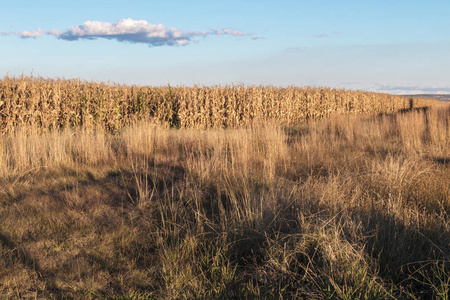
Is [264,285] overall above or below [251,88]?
below

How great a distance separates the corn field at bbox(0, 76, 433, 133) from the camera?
535 inches

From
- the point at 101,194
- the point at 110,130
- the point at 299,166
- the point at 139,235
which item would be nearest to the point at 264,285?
the point at 139,235

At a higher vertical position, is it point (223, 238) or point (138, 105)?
point (138, 105)

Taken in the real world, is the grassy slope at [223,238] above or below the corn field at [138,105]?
below

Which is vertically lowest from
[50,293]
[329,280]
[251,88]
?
[50,293]

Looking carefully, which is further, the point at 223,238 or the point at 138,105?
the point at 138,105

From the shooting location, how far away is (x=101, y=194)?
20.9 feet

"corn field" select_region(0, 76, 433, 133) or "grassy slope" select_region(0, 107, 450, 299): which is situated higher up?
"corn field" select_region(0, 76, 433, 133)

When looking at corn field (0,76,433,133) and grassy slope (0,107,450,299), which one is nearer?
grassy slope (0,107,450,299)

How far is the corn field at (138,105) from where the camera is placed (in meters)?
13.6

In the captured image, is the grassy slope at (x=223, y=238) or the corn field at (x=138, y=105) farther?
the corn field at (x=138, y=105)

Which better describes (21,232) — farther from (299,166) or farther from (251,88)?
(251,88)

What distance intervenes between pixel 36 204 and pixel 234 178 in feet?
11.1

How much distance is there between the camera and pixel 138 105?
17406 mm
